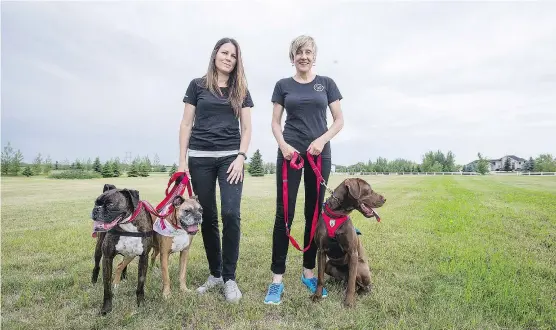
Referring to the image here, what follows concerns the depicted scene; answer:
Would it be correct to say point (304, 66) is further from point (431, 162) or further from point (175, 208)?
point (431, 162)

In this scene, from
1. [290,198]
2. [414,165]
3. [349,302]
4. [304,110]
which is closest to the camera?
[349,302]

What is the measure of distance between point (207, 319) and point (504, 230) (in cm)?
841

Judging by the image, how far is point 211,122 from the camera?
4.21m

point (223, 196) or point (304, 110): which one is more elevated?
point (304, 110)

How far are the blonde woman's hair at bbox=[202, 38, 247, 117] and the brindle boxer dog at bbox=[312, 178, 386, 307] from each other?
1.66 metres

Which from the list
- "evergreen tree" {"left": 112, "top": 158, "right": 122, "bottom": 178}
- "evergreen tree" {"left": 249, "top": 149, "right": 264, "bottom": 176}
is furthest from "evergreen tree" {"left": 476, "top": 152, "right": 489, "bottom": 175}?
"evergreen tree" {"left": 112, "top": 158, "right": 122, "bottom": 178}

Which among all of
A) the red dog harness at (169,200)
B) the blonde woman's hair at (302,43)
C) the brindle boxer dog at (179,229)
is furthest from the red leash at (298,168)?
the blonde woman's hair at (302,43)

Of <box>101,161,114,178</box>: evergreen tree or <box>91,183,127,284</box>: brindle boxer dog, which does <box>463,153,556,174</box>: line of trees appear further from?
<box>91,183,127,284</box>: brindle boxer dog

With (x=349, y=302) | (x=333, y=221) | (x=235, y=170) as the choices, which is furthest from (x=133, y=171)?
(x=349, y=302)

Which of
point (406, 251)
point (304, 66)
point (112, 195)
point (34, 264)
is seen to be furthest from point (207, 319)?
point (406, 251)

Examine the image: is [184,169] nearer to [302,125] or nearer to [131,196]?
[131,196]

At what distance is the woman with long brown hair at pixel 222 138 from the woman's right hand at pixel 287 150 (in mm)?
483

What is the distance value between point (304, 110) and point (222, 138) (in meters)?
1.09

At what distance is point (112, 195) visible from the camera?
11.9ft
